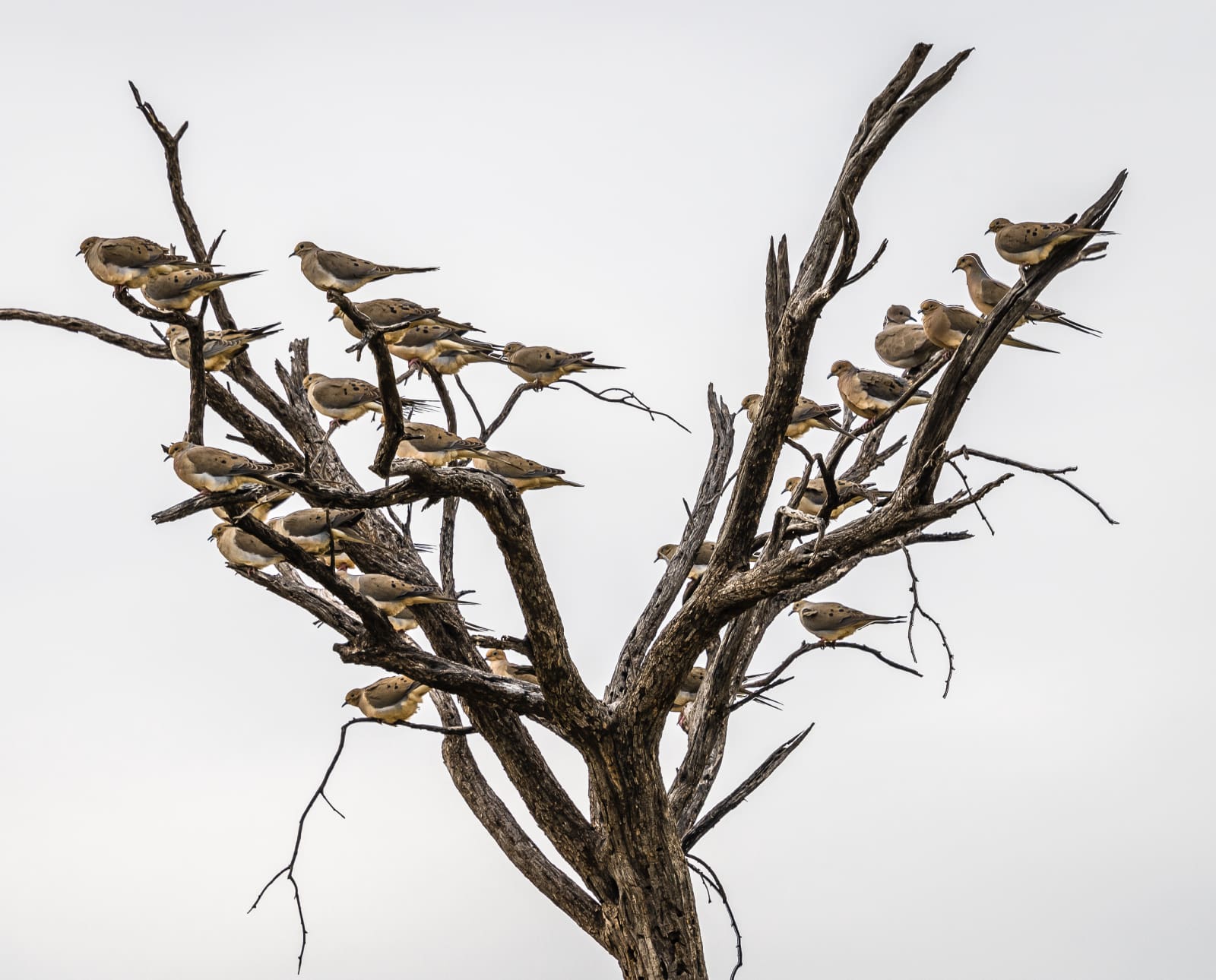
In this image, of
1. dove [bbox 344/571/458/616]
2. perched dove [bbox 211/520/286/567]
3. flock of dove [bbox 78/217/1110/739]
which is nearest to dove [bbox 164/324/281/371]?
flock of dove [bbox 78/217/1110/739]

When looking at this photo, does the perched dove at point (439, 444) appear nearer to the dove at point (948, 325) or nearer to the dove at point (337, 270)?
the dove at point (337, 270)

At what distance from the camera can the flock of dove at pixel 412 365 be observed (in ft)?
22.1

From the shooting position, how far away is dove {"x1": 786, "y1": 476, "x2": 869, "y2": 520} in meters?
7.38

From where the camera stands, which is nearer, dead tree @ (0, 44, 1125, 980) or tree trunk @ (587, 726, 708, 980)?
dead tree @ (0, 44, 1125, 980)

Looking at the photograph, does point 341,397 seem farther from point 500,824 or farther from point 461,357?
point 500,824

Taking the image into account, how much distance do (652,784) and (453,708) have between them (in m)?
2.05

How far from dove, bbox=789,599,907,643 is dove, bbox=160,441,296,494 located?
370 centimetres

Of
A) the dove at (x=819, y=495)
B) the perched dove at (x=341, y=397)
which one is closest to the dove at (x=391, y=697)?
the perched dove at (x=341, y=397)

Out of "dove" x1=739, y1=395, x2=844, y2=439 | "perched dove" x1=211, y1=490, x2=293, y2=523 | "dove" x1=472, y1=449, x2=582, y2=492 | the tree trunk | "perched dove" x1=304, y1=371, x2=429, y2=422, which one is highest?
"dove" x1=739, y1=395, x2=844, y2=439

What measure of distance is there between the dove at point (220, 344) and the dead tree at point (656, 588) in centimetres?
17

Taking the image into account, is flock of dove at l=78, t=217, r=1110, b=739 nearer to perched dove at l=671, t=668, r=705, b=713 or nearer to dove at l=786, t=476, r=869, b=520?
dove at l=786, t=476, r=869, b=520

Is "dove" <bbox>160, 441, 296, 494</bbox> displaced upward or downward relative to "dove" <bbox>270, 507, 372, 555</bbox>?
downward

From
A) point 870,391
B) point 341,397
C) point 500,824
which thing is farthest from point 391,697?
point 870,391

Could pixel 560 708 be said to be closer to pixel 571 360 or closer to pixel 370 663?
pixel 370 663
